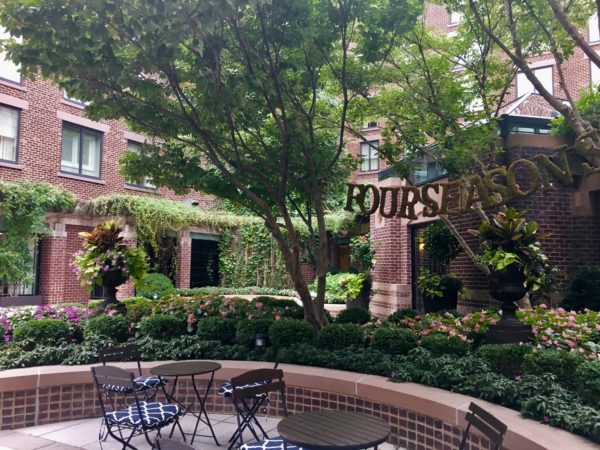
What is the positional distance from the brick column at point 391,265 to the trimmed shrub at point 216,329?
5.85 metres

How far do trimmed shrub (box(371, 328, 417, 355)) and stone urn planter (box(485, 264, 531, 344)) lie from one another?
945mm

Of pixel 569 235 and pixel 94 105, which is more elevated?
pixel 94 105

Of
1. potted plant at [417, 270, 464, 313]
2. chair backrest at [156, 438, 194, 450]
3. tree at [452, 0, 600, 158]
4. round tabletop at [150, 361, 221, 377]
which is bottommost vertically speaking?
chair backrest at [156, 438, 194, 450]

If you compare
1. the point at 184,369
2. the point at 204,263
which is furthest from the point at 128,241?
the point at 184,369

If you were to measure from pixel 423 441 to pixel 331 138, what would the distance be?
6.15m

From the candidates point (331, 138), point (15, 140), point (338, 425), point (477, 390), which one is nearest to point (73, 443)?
point (338, 425)

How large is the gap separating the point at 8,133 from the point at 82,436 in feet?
41.6

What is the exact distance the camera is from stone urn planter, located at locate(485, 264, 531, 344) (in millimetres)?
5570

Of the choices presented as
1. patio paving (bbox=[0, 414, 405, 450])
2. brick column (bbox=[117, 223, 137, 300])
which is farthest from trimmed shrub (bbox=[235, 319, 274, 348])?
brick column (bbox=[117, 223, 137, 300])

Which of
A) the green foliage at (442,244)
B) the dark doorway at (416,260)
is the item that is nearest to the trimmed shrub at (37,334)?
the green foliage at (442,244)

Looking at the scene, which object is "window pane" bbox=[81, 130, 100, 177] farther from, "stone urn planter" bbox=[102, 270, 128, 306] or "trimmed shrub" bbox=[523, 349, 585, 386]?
"trimmed shrub" bbox=[523, 349, 585, 386]

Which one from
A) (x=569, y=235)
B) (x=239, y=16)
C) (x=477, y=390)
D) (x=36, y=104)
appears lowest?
(x=477, y=390)

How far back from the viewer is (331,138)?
366 inches

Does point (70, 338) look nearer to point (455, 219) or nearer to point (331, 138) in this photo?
point (331, 138)
